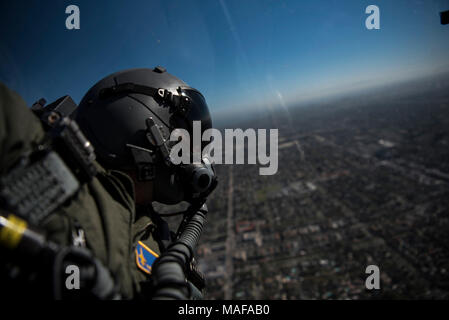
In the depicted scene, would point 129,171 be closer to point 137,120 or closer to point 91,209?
point 137,120

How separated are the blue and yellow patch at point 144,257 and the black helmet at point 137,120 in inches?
16.0

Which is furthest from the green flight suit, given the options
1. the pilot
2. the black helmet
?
the black helmet

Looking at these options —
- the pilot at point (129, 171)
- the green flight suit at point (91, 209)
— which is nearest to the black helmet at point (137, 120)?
the pilot at point (129, 171)

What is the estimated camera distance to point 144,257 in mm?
1196

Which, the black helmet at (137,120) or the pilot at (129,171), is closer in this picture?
the pilot at (129,171)

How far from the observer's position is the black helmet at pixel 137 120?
54.9 inches

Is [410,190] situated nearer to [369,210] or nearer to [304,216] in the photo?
[369,210]

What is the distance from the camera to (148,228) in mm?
1425

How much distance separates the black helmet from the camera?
4.58 ft

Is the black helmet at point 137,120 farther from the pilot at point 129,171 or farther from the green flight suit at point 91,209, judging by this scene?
the green flight suit at point 91,209

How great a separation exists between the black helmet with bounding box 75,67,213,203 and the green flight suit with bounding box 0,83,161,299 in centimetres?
40

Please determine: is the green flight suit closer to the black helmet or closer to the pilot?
the pilot

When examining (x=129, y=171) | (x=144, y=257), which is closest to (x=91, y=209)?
(x=144, y=257)
